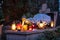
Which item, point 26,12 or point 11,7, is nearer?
point 11,7

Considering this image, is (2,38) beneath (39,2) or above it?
beneath

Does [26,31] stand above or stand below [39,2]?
below

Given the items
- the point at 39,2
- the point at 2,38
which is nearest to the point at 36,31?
the point at 2,38

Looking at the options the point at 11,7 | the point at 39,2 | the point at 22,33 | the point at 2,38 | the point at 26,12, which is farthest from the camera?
the point at 39,2

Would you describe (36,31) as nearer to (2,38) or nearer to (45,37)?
(45,37)

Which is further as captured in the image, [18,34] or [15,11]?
[15,11]

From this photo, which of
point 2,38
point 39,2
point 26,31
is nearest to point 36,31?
point 26,31

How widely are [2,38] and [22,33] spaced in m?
0.61

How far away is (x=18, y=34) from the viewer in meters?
5.43

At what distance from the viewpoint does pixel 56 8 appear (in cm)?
931

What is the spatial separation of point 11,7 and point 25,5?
0.44 meters

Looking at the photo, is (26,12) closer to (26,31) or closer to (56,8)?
(26,31)

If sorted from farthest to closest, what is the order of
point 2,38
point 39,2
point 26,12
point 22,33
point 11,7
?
point 39,2, point 26,12, point 11,7, point 2,38, point 22,33

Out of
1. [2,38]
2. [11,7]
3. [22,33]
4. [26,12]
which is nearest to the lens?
[22,33]
